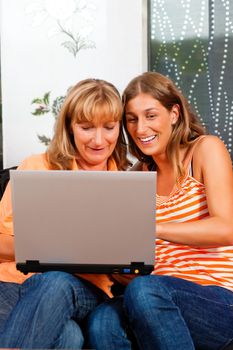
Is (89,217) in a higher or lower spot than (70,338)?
higher

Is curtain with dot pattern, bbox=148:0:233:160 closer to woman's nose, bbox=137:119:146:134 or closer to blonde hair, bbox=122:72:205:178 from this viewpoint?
blonde hair, bbox=122:72:205:178

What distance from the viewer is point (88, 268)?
1.55m

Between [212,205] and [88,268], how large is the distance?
0.46m

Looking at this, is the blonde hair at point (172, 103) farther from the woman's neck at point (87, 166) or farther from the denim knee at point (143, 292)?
the denim knee at point (143, 292)

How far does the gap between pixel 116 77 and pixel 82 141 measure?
101 cm

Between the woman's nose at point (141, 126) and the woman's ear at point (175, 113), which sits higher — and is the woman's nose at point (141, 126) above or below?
below

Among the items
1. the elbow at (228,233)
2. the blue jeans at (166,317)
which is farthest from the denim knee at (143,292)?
the elbow at (228,233)

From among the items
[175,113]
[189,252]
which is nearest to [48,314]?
[189,252]

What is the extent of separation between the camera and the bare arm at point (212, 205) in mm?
1695

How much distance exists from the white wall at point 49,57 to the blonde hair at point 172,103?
0.90 m

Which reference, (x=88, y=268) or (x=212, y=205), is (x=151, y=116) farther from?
(x=88, y=268)

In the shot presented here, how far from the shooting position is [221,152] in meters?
1.81

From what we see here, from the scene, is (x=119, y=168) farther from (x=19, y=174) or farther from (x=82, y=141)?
(x=19, y=174)

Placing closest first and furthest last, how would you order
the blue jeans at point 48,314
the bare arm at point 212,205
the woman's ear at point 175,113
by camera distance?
the blue jeans at point 48,314 < the bare arm at point 212,205 < the woman's ear at point 175,113
